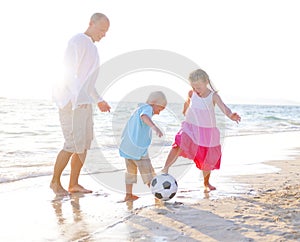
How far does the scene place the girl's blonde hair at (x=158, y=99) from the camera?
15.0ft

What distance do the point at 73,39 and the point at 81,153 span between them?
4.13 feet

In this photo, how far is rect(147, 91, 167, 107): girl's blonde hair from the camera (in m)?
4.58

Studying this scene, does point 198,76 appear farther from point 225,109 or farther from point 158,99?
point 158,99

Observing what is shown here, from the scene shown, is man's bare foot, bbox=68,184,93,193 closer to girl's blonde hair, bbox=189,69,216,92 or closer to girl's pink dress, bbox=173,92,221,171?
girl's pink dress, bbox=173,92,221,171

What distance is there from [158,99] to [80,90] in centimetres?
85

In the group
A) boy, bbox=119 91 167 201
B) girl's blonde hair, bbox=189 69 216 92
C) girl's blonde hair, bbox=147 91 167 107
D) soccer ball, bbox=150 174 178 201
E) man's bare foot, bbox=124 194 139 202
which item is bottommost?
man's bare foot, bbox=124 194 139 202

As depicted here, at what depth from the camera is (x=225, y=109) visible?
4789mm

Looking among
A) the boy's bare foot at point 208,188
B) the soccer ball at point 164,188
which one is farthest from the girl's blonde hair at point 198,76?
the soccer ball at point 164,188

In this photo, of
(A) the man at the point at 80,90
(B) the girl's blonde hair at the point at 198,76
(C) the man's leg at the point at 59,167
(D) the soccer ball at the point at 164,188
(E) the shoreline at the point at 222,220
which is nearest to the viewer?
(E) the shoreline at the point at 222,220

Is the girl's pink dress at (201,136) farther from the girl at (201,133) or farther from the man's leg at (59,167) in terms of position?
the man's leg at (59,167)

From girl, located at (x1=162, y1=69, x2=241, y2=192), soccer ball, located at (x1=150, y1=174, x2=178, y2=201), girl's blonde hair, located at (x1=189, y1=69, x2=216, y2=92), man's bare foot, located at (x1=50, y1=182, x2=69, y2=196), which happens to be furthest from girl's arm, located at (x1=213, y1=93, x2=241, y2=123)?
man's bare foot, located at (x1=50, y1=182, x2=69, y2=196)

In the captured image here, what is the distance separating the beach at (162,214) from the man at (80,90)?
0.60 m

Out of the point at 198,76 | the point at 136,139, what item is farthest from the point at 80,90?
the point at 198,76

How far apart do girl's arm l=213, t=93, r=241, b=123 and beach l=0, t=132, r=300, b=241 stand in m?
0.81
